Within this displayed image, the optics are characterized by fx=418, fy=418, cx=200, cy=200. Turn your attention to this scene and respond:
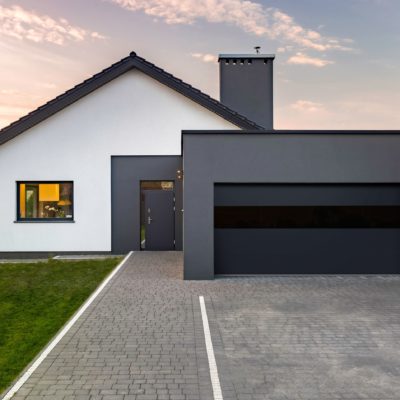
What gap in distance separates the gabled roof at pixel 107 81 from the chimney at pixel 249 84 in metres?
5.06

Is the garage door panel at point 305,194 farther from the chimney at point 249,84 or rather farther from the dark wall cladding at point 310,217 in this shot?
the chimney at point 249,84

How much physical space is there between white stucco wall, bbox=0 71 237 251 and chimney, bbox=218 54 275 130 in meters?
A: 5.03

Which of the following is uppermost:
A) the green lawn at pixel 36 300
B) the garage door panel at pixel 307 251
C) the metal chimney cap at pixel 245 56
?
the metal chimney cap at pixel 245 56

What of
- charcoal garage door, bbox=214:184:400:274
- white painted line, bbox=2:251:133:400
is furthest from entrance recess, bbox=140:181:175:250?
white painted line, bbox=2:251:133:400

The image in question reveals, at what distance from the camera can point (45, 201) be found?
48.0 ft

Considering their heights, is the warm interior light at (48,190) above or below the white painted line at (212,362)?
above

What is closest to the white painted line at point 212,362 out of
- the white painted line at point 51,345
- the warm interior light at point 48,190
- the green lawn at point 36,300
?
the white painted line at point 51,345

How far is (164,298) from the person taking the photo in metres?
8.24

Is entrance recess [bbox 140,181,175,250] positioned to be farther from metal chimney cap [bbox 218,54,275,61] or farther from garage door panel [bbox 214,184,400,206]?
metal chimney cap [bbox 218,54,275,61]

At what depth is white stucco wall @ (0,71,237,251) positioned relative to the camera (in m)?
14.4

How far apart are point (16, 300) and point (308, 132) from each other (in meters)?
7.61

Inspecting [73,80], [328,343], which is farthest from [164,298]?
[73,80]

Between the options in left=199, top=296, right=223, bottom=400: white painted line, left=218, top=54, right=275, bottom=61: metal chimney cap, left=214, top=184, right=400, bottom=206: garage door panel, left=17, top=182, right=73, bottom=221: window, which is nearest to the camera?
left=199, top=296, right=223, bottom=400: white painted line

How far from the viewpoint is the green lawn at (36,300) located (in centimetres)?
552
